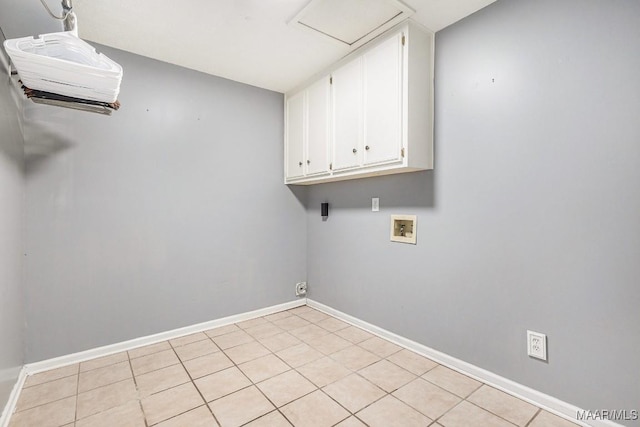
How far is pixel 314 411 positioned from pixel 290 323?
4.27 feet

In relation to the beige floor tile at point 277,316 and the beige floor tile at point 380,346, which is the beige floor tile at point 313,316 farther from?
the beige floor tile at point 380,346

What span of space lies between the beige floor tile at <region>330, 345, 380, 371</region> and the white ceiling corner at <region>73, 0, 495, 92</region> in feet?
7.92

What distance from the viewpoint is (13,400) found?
1.68 m

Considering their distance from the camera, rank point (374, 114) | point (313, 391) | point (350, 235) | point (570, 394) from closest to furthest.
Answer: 1. point (570, 394)
2. point (313, 391)
3. point (374, 114)
4. point (350, 235)

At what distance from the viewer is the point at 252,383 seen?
1.90 metres

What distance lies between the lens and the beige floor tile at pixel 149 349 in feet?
7.55

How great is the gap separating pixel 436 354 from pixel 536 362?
0.64m

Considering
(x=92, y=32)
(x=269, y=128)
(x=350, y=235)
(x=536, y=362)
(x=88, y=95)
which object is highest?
(x=92, y=32)

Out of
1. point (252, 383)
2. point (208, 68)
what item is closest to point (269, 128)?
point (208, 68)

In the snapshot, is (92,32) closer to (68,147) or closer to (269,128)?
(68,147)

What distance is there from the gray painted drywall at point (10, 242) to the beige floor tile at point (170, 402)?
2.29ft

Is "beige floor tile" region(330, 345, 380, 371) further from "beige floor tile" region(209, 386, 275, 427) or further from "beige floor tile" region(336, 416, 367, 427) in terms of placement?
"beige floor tile" region(209, 386, 275, 427)

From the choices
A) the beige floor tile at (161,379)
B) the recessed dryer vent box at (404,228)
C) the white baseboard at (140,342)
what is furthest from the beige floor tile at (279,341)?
the recessed dryer vent box at (404,228)

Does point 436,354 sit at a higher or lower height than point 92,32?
lower
